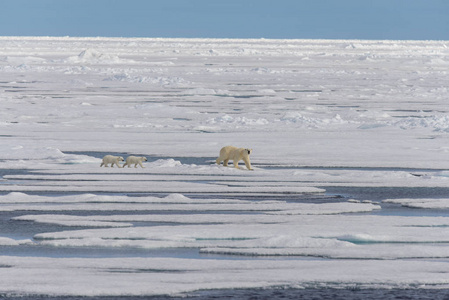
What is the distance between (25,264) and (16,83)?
28269mm

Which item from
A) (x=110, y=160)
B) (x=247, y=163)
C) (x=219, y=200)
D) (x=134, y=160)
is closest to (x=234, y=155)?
(x=247, y=163)

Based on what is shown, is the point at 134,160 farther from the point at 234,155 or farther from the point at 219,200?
the point at 219,200

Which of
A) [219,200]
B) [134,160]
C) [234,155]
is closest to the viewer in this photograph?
[219,200]

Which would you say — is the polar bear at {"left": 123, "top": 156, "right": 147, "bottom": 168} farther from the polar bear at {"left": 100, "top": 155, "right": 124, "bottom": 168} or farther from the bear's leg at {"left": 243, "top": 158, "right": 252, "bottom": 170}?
the bear's leg at {"left": 243, "top": 158, "right": 252, "bottom": 170}

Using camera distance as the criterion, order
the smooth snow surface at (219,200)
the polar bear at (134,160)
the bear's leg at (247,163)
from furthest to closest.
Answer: the polar bear at (134,160)
the bear's leg at (247,163)
the smooth snow surface at (219,200)

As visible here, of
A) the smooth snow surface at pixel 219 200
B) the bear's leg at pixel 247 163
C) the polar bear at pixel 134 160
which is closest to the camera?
the smooth snow surface at pixel 219 200

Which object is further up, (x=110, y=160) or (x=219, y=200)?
(x=110, y=160)

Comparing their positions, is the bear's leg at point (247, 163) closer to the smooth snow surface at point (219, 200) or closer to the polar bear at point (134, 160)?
the smooth snow surface at point (219, 200)

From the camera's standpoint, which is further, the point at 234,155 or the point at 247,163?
the point at 234,155

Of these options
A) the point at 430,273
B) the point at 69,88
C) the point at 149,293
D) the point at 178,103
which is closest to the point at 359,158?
the point at 430,273

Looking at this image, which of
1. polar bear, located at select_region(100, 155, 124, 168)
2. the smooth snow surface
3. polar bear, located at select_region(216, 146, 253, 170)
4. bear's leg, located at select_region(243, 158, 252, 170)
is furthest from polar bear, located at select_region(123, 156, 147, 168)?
bear's leg, located at select_region(243, 158, 252, 170)

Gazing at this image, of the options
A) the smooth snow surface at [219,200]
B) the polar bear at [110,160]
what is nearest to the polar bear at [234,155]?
the smooth snow surface at [219,200]

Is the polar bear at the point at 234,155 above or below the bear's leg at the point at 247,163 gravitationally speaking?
above

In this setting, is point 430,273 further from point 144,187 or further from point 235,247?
point 144,187
